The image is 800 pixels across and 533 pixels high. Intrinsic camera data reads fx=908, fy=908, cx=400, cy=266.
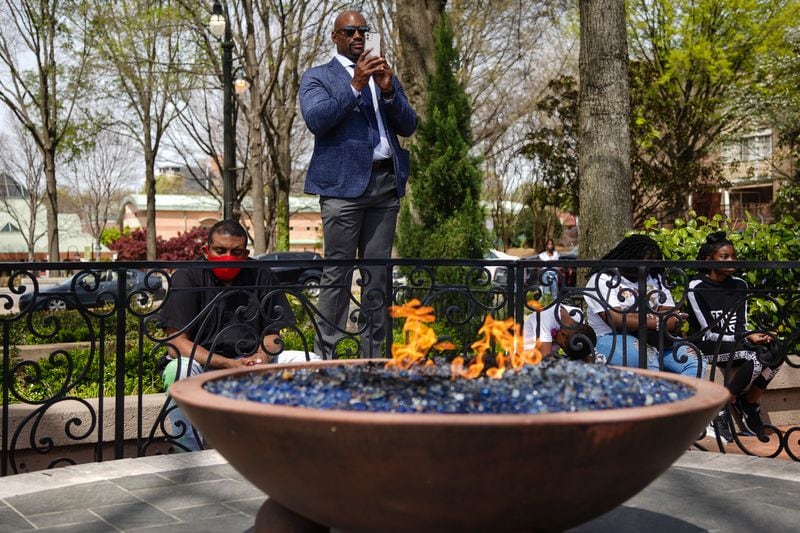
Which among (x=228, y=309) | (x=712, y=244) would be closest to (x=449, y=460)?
(x=228, y=309)

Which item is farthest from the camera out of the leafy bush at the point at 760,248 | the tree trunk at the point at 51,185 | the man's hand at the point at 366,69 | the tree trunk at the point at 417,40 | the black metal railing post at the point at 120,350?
the tree trunk at the point at 51,185

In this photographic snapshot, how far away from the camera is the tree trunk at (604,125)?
30.5 ft

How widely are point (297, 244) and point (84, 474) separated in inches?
3218

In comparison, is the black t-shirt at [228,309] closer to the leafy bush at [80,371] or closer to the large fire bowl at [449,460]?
the leafy bush at [80,371]

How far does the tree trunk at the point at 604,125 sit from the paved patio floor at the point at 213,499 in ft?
16.7

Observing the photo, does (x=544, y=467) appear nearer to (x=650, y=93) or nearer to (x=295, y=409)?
(x=295, y=409)

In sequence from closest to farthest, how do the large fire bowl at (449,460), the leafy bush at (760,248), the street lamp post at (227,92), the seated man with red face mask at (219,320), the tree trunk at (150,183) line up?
the large fire bowl at (449,460) → the seated man with red face mask at (219,320) → the leafy bush at (760,248) → the street lamp post at (227,92) → the tree trunk at (150,183)

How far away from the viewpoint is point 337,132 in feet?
20.1

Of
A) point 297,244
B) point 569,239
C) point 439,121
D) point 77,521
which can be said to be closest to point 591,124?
point 439,121

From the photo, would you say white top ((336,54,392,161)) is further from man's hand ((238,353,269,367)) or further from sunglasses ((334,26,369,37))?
man's hand ((238,353,269,367))

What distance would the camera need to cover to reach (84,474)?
417 cm

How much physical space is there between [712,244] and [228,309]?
421cm

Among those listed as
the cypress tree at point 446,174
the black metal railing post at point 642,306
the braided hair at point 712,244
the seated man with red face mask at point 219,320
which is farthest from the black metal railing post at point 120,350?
the cypress tree at point 446,174

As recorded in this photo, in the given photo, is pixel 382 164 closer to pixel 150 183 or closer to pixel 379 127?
pixel 379 127
